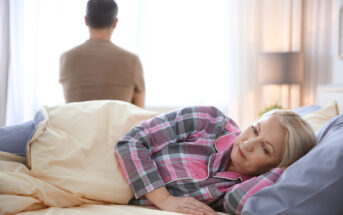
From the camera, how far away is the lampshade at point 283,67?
3.51m

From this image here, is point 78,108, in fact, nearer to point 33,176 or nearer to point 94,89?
point 33,176

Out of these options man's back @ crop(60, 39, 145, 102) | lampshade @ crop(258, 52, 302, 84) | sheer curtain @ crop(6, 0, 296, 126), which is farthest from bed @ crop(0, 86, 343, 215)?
sheer curtain @ crop(6, 0, 296, 126)

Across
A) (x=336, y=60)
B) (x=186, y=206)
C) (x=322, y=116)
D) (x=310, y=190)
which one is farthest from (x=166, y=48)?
(x=310, y=190)

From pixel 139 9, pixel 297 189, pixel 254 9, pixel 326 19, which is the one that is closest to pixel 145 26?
pixel 139 9

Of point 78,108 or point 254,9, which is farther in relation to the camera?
point 254,9

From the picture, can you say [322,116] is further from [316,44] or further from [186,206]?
[316,44]

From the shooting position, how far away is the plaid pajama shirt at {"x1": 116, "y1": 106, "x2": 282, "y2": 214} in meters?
1.15

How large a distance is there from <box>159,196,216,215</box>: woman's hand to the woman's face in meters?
0.20

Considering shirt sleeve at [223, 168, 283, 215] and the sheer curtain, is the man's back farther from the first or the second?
the sheer curtain

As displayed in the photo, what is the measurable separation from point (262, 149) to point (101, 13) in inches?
59.2

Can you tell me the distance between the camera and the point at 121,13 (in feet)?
13.3

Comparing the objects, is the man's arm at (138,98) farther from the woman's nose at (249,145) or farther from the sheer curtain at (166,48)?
the sheer curtain at (166,48)

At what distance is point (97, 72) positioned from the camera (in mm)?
2252

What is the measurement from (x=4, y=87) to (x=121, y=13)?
157cm
